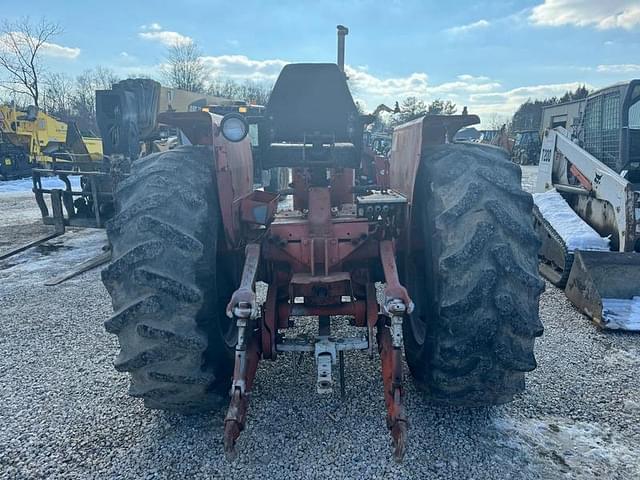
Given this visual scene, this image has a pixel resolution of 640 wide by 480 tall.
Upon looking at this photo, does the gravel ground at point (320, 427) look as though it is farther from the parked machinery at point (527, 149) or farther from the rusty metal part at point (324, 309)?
the parked machinery at point (527, 149)

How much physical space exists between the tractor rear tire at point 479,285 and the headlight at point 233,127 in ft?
3.46

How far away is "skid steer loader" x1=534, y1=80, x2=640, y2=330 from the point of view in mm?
4449

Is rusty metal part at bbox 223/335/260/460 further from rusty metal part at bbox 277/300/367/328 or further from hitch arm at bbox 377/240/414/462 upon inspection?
hitch arm at bbox 377/240/414/462

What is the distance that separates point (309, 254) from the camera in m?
2.59

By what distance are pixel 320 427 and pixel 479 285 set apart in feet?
4.21

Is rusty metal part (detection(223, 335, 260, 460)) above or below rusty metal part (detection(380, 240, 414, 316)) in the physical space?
below

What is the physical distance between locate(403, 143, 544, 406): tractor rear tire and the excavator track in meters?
2.97

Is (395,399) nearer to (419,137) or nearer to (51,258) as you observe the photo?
(419,137)

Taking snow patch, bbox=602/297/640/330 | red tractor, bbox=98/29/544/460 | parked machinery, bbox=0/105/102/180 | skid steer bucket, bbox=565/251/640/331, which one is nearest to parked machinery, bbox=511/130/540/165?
parked machinery, bbox=0/105/102/180

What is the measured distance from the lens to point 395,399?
2053 millimetres

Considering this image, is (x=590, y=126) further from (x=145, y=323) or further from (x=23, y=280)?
(x=23, y=280)

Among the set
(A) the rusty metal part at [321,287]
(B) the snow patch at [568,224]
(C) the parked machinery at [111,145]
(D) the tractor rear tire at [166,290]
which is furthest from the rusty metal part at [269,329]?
(C) the parked machinery at [111,145]

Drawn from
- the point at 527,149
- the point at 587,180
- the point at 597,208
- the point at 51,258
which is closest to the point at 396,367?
the point at 597,208

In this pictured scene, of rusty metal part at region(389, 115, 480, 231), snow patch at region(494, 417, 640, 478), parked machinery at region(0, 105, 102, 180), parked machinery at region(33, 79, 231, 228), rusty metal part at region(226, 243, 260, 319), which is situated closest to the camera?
rusty metal part at region(226, 243, 260, 319)
